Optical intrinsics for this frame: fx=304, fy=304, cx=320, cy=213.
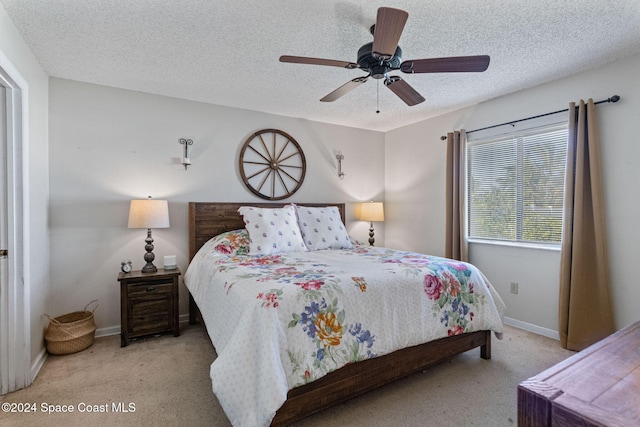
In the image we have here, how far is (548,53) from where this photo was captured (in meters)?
2.40

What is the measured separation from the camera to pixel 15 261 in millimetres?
2025

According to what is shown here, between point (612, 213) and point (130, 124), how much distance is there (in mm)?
4513

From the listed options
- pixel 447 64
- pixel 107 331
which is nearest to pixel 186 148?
pixel 107 331

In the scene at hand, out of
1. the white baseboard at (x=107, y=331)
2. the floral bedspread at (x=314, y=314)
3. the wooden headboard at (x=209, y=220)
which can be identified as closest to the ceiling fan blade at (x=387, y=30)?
the floral bedspread at (x=314, y=314)

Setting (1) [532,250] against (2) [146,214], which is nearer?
(2) [146,214]

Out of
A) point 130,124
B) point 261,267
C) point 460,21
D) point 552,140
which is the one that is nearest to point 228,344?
point 261,267

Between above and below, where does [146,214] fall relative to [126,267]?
above

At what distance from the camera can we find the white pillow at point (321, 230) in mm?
3303

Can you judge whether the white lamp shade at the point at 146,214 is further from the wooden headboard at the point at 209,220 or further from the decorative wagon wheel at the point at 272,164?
the decorative wagon wheel at the point at 272,164

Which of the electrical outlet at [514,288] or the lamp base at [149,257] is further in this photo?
the electrical outlet at [514,288]

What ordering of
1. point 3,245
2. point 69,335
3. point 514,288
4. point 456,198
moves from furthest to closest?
point 456,198 < point 514,288 < point 69,335 < point 3,245

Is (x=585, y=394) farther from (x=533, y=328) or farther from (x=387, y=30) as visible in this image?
(x=533, y=328)

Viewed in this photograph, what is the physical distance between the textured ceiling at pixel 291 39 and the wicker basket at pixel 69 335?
2187 mm

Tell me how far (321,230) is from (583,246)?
2.37m
